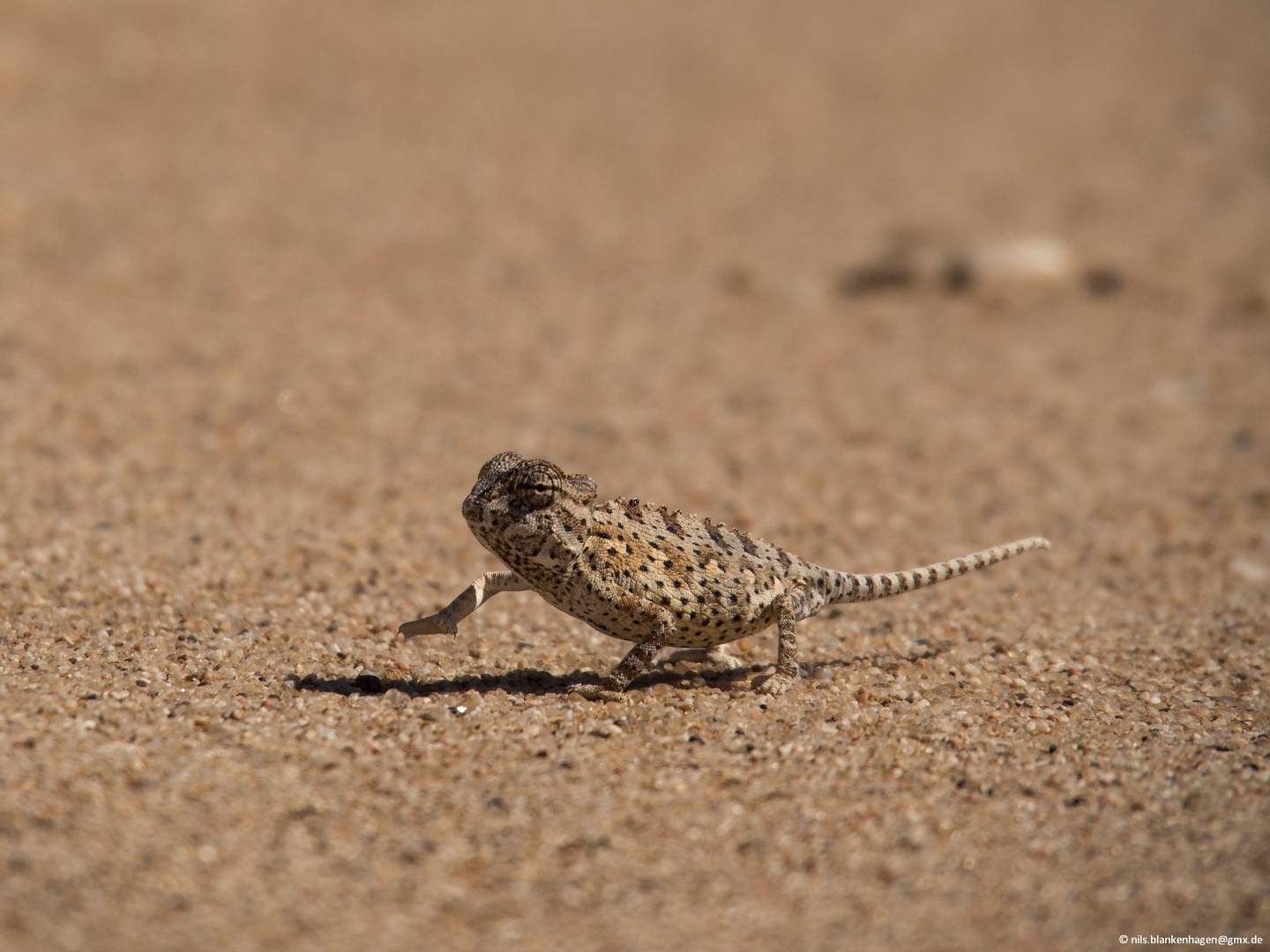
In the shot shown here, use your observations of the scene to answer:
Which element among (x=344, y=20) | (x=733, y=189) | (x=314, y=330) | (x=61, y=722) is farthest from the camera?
(x=344, y=20)

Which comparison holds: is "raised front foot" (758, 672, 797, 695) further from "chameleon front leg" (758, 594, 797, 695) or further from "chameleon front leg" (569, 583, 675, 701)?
"chameleon front leg" (569, 583, 675, 701)

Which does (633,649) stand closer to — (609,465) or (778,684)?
(778,684)

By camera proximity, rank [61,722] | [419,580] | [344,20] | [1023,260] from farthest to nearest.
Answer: [344,20] → [1023,260] → [419,580] → [61,722]

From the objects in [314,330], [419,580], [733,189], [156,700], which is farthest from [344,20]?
[156,700]

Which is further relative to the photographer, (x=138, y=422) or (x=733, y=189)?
(x=733, y=189)

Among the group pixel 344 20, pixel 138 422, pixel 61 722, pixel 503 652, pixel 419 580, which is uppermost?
pixel 344 20

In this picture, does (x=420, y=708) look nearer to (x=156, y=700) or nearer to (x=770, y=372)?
(x=156, y=700)

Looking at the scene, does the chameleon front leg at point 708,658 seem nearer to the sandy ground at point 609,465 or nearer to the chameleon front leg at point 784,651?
the sandy ground at point 609,465
